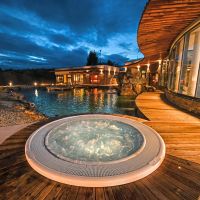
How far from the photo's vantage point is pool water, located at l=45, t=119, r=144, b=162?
275cm

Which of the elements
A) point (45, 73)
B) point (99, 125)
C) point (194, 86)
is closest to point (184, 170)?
point (99, 125)

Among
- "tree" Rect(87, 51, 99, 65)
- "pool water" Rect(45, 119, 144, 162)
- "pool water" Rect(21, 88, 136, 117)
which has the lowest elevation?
"pool water" Rect(21, 88, 136, 117)

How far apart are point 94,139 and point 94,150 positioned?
2.26 ft

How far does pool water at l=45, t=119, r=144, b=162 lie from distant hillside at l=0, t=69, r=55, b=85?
37600 millimetres

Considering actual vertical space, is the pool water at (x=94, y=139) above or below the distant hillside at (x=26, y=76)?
below

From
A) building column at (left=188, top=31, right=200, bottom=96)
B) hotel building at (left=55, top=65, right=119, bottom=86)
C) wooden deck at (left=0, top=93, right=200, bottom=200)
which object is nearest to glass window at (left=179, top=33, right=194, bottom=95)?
building column at (left=188, top=31, right=200, bottom=96)

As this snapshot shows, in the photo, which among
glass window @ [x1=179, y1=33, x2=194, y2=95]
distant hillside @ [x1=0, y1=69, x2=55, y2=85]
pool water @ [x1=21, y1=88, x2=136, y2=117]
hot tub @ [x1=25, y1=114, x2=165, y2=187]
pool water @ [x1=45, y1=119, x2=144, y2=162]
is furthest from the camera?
distant hillside @ [x1=0, y1=69, x2=55, y2=85]

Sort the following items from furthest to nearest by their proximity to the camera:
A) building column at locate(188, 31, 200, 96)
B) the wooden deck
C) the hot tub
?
building column at locate(188, 31, 200, 96) < the hot tub < the wooden deck

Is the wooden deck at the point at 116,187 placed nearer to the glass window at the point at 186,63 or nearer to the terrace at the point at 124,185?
the terrace at the point at 124,185

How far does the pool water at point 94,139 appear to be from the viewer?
9.04 ft

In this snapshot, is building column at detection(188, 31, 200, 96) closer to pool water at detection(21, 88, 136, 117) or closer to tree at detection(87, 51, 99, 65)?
pool water at detection(21, 88, 136, 117)

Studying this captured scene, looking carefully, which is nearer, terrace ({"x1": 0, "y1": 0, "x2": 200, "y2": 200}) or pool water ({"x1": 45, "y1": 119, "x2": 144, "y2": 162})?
terrace ({"x1": 0, "y1": 0, "x2": 200, "y2": 200})

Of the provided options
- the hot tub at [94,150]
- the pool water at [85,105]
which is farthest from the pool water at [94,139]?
the pool water at [85,105]

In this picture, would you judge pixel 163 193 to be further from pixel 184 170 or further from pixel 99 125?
pixel 99 125
